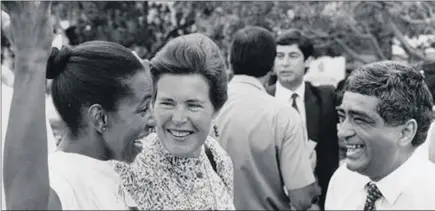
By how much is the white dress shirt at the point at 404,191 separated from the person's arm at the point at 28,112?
1.09 meters

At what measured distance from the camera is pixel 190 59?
2.40 meters

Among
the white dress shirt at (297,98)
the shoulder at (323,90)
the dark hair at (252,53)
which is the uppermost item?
the dark hair at (252,53)

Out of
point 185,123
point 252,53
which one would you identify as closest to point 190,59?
point 185,123

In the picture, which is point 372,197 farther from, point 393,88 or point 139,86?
point 139,86

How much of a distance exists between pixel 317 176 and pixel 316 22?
5.27 meters

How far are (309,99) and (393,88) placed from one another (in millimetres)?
2935

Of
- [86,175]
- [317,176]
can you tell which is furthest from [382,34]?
[86,175]

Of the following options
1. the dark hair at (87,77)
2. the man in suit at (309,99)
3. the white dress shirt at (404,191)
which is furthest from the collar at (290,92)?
the dark hair at (87,77)

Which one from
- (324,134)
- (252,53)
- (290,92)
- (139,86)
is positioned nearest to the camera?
(139,86)

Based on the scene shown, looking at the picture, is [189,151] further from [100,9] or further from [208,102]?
[100,9]

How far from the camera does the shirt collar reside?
7.35 feet

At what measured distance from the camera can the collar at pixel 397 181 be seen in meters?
2.24

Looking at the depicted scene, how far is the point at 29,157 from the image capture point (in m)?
1.61

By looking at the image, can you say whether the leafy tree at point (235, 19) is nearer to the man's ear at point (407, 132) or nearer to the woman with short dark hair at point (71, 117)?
the man's ear at point (407, 132)
